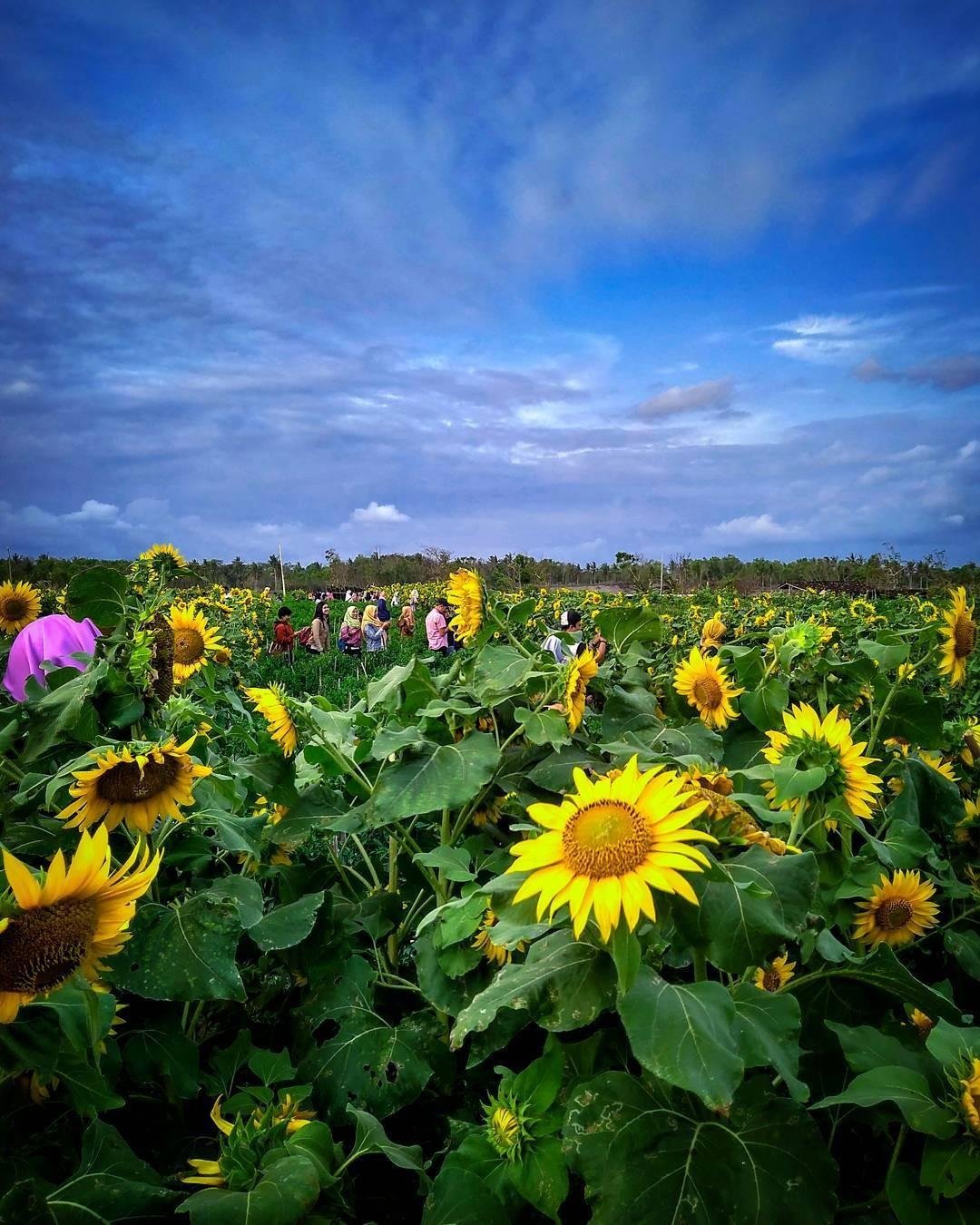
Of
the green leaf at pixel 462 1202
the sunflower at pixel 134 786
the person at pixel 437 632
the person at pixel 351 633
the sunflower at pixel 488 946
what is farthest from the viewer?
the person at pixel 351 633

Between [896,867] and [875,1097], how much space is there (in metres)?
0.79

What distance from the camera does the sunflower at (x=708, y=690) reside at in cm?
237

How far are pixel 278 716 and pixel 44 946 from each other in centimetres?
85

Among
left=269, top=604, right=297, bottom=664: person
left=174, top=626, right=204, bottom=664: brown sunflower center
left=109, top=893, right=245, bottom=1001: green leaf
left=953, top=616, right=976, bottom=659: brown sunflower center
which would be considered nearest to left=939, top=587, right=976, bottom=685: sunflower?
left=953, top=616, right=976, bottom=659: brown sunflower center

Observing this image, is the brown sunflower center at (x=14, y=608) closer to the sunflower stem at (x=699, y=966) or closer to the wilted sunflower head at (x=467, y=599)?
the wilted sunflower head at (x=467, y=599)

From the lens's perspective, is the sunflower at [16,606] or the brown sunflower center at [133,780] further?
the sunflower at [16,606]

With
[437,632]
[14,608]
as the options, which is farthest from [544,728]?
[437,632]

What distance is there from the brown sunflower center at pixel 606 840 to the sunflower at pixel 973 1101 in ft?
1.68

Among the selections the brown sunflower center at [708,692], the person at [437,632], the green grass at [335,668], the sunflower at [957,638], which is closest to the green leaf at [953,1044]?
the brown sunflower center at [708,692]

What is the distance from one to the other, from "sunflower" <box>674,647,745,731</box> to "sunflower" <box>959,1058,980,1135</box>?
1.43 m

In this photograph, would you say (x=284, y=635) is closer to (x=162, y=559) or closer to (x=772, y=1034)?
(x=162, y=559)

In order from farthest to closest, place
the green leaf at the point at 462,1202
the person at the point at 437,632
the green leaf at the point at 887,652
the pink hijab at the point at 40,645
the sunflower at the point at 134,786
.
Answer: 1. the person at the point at 437,632
2. the pink hijab at the point at 40,645
3. the green leaf at the point at 887,652
4. the sunflower at the point at 134,786
5. the green leaf at the point at 462,1202

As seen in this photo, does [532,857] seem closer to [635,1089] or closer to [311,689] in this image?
[635,1089]

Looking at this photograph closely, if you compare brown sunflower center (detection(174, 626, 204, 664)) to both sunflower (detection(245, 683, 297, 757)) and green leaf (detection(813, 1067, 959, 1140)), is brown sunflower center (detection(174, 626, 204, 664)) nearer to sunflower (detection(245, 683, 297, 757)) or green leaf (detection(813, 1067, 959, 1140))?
sunflower (detection(245, 683, 297, 757))
